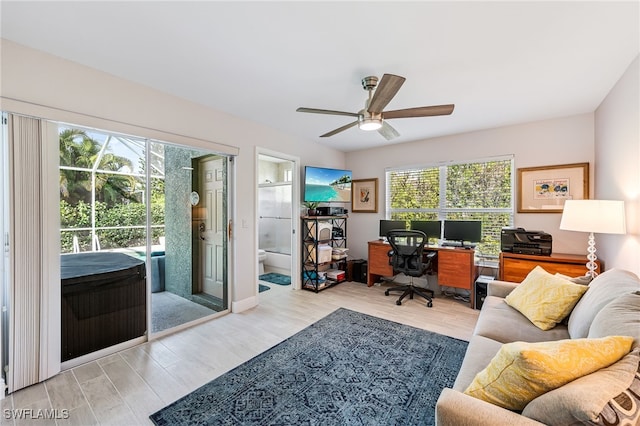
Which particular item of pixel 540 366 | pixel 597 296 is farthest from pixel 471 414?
pixel 597 296

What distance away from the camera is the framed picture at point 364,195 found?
4871 mm

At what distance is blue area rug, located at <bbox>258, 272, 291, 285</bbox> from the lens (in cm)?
469

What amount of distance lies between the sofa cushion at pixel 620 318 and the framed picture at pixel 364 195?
3.56 meters

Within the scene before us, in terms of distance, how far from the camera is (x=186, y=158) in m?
3.02

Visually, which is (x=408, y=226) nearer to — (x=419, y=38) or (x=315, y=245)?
(x=315, y=245)

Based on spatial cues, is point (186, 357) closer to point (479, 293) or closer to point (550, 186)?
point (479, 293)

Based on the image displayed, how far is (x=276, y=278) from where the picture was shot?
496 cm

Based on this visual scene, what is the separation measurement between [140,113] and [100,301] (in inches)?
67.7

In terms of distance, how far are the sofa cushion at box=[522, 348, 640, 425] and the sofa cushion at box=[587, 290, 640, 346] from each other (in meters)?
0.24

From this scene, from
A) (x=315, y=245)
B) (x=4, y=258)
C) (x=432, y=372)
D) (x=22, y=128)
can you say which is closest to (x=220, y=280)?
(x=315, y=245)

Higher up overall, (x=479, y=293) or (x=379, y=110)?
(x=379, y=110)

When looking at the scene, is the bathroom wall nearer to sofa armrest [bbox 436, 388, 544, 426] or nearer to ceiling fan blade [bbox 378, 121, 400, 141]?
ceiling fan blade [bbox 378, 121, 400, 141]

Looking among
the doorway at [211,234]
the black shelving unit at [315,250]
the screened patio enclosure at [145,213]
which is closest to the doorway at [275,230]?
the black shelving unit at [315,250]

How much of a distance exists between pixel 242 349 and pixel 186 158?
2.11m
